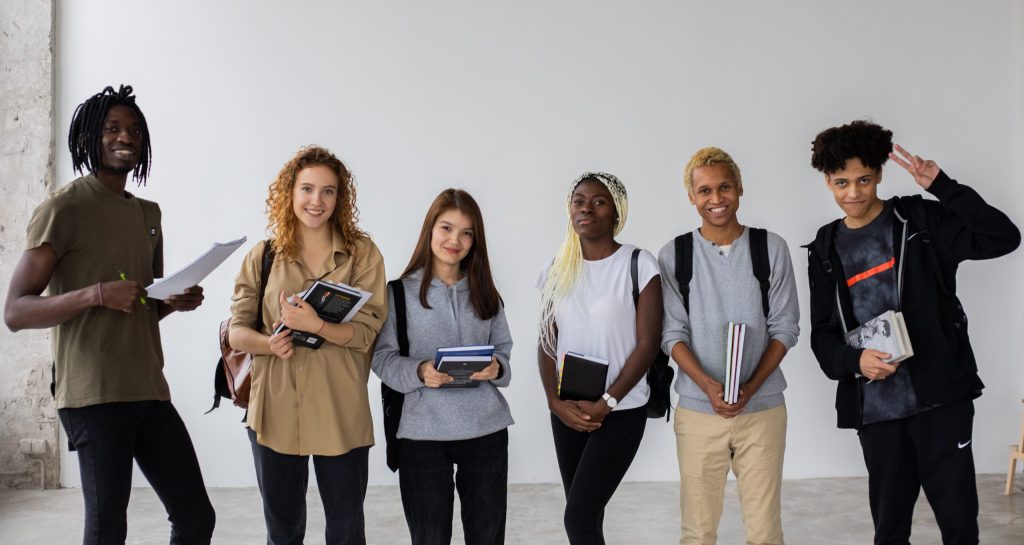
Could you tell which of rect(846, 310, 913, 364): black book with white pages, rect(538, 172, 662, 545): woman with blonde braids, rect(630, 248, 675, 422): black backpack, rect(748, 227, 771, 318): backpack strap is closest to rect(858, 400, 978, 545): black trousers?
rect(846, 310, 913, 364): black book with white pages

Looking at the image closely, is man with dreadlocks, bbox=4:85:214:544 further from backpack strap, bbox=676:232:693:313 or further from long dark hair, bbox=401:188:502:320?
backpack strap, bbox=676:232:693:313

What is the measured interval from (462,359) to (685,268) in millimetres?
873

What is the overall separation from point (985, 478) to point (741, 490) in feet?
10.2

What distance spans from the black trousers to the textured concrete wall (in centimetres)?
467

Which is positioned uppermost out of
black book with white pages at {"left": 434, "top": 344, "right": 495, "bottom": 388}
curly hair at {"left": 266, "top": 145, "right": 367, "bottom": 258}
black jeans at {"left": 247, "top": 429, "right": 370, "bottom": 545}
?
curly hair at {"left": 266, "top": 145, "right": 367, "bottom": 258}

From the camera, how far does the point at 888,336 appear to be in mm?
2504

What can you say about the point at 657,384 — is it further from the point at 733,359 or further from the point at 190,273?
the point at 190,273

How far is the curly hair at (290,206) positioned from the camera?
8.73 feet

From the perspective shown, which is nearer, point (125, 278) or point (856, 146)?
point (125, 278)

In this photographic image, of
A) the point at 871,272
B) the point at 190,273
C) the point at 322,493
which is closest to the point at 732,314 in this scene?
the point at 871,272

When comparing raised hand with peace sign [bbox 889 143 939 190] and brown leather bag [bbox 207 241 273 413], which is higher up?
raised hand with peace sign [bbox 889 143 939 190]

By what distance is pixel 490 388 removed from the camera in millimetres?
2688

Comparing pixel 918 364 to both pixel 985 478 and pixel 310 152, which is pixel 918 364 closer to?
pixel 310 152

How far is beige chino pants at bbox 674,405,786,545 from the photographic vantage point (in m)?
2.72
